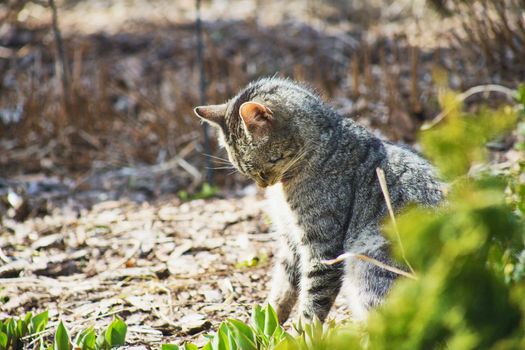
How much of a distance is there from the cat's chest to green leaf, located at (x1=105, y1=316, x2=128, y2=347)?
41.0 inches

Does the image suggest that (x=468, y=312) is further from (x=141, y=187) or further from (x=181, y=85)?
(x=181, y=85)

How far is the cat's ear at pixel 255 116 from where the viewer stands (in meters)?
3.29

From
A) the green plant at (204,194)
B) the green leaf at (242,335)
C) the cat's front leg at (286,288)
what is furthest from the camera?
the green plant at (204,194)

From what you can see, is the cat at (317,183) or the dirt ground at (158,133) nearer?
the cat at (317,183)

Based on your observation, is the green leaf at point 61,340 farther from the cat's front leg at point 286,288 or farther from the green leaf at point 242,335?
the cat's front leg at point 286,288

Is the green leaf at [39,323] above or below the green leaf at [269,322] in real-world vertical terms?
below

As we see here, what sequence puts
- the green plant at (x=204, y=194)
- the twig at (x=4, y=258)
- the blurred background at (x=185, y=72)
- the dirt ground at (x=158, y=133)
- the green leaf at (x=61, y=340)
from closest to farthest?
1. the green leaf at (x=61, y=340)
2. the dirt ground at (x=158, y=133)
3. the twig at (x=4, y=258)
4. the green plant at (x=204, y=194)
5. the blurred background at (x=185, y=72)

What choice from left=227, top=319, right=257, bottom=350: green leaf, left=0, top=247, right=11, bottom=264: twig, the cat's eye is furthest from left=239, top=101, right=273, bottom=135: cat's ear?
left=0, top=247, right=11, bottom=264: twig

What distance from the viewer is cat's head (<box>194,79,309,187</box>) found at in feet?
11.3

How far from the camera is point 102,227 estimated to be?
16.2 feet

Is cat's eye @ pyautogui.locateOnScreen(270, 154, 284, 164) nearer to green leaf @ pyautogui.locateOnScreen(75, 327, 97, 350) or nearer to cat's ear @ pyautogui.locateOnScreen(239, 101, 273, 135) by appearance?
cat's ear @ pyautogui.locateOnScreen(239, 101, 273, 135)

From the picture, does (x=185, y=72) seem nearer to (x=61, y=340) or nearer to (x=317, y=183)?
(x=317, y=183)

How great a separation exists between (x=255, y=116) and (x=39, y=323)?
151 cm

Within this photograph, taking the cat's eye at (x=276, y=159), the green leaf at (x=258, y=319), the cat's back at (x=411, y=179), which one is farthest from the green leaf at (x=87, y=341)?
the cat's back at (x=411, y=179)
